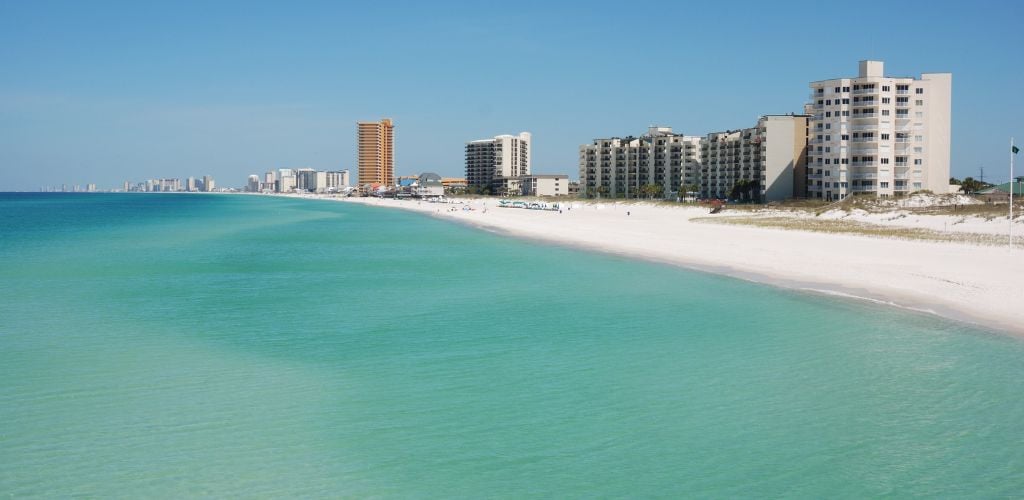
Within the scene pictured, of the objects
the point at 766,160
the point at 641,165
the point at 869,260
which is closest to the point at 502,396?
the point at 869,260

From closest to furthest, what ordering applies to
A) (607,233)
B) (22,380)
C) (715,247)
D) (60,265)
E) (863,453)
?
(863,453) → (22,380) → (60,265) → (715,247) → (607,233)

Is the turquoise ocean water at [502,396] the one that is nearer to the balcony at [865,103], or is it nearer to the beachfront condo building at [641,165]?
the balcony at [865,103]

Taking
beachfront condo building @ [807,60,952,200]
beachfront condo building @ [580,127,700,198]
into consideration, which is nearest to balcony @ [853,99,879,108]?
beachfront condo building @ [807,60,952,200]

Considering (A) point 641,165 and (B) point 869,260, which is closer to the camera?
(B) point 869,260

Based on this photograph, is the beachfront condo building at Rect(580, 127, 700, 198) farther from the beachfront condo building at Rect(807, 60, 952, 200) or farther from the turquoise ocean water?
the turquoise ocean water

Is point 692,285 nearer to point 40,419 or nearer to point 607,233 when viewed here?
point 40,419

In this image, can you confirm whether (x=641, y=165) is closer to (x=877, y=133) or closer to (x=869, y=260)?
(x=877, y=133)

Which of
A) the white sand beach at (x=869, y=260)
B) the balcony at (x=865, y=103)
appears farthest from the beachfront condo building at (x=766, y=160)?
the white sand beach at (x=869, y=260)

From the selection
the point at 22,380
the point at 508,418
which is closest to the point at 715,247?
the point at 508,418
